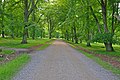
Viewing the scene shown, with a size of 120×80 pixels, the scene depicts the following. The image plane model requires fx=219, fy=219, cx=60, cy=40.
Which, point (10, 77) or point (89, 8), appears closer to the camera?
point (10, 77)

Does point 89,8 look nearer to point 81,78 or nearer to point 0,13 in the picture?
point 0,13

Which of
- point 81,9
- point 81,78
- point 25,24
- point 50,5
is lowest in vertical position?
point 81,78

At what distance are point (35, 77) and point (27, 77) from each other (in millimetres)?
349

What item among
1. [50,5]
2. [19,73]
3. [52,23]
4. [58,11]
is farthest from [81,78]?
[52,23]

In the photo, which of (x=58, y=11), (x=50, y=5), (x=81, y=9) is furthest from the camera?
(x=50, y=5)

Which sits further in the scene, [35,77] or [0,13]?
[0,13]

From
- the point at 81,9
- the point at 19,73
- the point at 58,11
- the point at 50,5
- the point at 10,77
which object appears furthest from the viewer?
the point at 50,5

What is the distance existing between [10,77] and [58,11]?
1690 inches

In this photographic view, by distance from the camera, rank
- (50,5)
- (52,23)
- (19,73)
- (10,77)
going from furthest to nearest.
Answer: (52,23) < (50,5) < (19,73) < (10,77)

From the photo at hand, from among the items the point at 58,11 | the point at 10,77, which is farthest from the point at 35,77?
the point at 58,11

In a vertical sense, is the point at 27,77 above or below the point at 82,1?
below

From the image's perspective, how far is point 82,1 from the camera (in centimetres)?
3059

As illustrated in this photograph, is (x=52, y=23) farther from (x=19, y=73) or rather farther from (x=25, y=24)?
(x=19, y=73)

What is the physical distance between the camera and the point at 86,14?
30.2 meters
